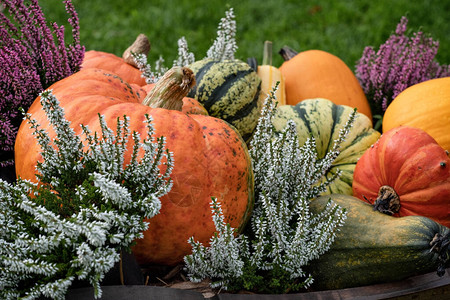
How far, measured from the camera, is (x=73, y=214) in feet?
4.32

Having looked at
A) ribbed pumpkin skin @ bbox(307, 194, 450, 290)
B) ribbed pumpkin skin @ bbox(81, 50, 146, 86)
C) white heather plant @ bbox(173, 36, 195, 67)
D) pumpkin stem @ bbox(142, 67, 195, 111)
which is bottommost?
ribbed pumpkin skin @ bbox(307, 194, 450, 290)

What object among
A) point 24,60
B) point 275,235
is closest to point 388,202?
point 275,235

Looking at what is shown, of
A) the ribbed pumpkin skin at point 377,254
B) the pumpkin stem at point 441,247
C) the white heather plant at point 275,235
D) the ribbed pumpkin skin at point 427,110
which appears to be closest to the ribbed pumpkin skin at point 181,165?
the white heather plant at point 275,235

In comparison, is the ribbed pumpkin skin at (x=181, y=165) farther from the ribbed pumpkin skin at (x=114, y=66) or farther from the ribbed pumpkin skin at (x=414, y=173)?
the ribbed pumpkin skin at (x=114, y=66)

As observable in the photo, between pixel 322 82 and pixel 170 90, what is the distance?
167 centimetres

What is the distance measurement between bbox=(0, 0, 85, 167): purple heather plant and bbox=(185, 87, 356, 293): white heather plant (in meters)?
1.03

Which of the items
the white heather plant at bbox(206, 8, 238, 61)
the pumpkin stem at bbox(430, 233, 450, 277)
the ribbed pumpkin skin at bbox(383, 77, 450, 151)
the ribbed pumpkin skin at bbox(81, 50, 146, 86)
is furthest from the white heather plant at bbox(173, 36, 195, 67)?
the pumpkin stem at bbox(430, 233, 450, 277)

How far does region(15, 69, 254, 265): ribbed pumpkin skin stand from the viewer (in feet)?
5.57

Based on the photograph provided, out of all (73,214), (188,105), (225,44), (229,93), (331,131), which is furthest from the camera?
(225,44)

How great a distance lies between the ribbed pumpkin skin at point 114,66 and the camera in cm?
286

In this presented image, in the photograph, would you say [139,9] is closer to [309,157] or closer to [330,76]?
[330,76]

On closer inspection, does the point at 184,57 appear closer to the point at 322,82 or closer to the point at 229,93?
the point at 229,93

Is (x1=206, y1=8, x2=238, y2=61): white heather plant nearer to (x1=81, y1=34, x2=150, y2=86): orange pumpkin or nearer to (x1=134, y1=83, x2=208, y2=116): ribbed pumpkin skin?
(x1=81, y1=34, x2=150, y2=86): orange pumpkin

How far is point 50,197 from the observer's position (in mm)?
1464
